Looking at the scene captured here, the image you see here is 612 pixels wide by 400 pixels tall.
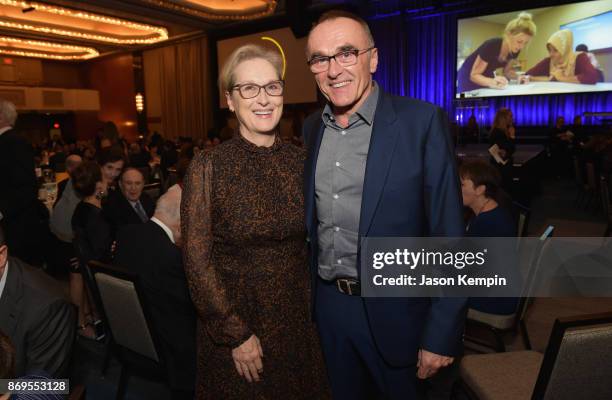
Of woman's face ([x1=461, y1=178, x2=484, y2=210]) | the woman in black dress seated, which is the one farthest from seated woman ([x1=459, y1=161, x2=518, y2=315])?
the woman in black dress seated

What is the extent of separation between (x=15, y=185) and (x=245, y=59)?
2769mm

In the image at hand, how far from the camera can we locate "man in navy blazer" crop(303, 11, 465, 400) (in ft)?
4.10

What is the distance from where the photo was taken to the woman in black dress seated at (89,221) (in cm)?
281

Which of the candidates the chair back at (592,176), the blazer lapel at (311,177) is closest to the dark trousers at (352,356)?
the blazer lapel at (311,177)

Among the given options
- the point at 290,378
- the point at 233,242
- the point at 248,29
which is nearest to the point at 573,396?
the point at 290,378

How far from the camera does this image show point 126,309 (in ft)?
6.52

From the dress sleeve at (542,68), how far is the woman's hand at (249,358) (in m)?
10.8

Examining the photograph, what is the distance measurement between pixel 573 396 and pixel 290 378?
2.92 ft

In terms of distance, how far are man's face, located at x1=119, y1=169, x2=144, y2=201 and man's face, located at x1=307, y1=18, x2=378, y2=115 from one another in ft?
8.14

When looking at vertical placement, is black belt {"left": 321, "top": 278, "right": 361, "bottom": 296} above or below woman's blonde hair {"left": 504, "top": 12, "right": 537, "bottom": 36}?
below

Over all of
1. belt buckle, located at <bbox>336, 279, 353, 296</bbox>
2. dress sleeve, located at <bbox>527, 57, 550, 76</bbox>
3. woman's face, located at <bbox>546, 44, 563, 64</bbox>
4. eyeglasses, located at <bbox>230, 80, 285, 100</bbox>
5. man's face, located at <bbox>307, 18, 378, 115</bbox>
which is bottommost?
belt buckle, located at <bbox>336, 279, 353, 296</bbox>

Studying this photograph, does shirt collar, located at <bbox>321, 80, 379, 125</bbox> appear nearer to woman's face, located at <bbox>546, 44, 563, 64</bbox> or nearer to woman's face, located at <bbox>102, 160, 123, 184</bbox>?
woman's face, located at <bbox>102, 160, 123, 184</bbox>

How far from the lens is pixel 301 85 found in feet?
37.9

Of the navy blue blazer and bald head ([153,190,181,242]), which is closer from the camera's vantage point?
the navy blue blazer
